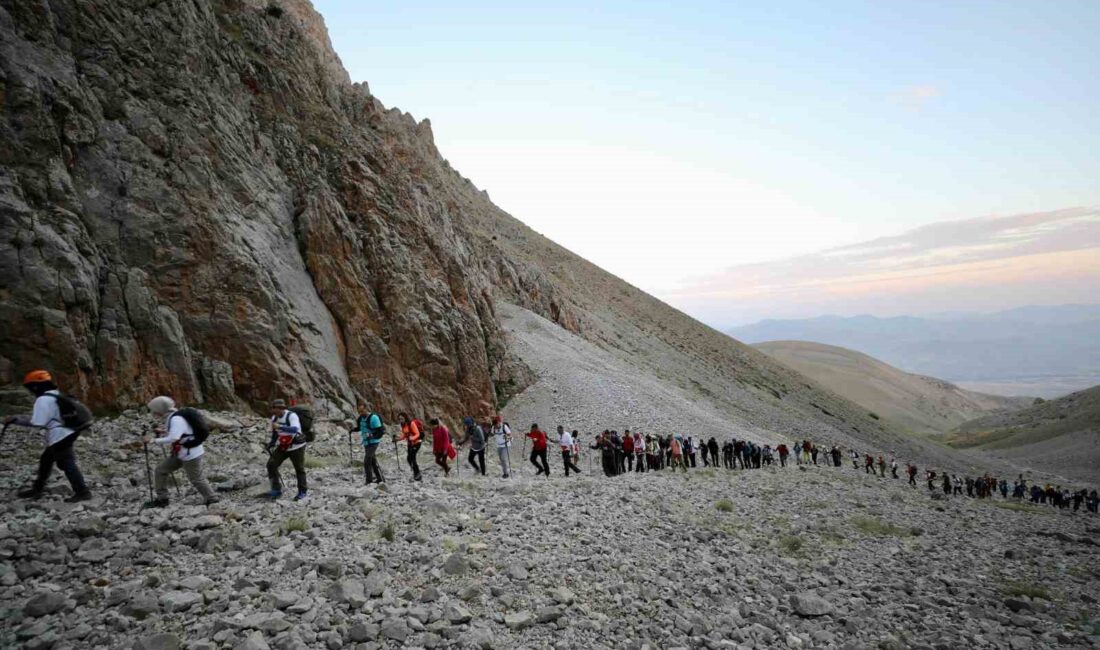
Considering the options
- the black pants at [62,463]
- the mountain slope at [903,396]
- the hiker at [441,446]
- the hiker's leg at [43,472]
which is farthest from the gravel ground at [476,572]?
the mountain slope at [903,396]

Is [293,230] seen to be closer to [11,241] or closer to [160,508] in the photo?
[11,241]

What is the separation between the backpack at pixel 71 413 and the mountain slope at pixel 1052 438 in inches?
3196

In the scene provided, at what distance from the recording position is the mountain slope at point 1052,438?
67.1 metres

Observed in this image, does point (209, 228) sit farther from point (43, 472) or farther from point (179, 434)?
point (179, 434)

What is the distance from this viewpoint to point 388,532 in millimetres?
10719

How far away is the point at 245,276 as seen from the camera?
20828 mm

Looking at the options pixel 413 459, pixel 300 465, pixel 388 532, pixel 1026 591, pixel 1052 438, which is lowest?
pixel 1052 438

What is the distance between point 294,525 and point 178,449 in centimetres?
263

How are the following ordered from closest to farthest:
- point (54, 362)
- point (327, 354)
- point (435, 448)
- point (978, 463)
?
1. point (54, 362)
2. point (435, 448)
3. point (327, 354)
4. point (978, 463)

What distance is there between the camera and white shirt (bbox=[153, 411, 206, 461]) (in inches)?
416

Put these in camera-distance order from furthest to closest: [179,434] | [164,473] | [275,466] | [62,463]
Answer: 1. [275,466]
2. [164,473]
3. [179,434]
4. [62,463]

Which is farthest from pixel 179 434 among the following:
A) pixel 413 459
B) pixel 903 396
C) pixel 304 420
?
pixel 903 396

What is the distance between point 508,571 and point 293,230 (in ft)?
67.5

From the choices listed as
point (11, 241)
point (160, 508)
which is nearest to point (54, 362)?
point (11, 241)
